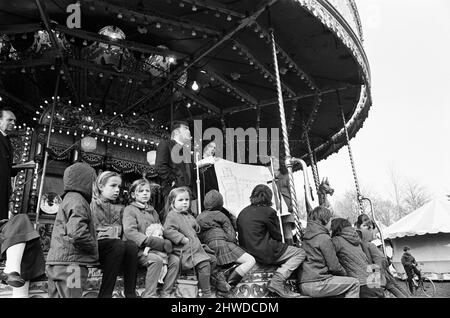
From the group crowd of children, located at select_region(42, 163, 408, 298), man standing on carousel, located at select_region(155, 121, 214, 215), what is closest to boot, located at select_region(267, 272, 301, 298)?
crowd of children, located at select_region(42, 163, 408, 298)

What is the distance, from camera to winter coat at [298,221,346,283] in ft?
13.1

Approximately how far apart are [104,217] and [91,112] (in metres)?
5.26

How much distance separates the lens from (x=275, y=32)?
273 inches

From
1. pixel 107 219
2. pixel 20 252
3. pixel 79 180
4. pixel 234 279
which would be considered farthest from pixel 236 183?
pixel 20 252

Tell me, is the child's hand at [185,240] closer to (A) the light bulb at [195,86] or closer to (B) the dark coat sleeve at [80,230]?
(B) the dark coat sleeve at [80,230]

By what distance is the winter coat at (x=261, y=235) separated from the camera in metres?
3.99

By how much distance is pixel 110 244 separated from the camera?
3.28 m

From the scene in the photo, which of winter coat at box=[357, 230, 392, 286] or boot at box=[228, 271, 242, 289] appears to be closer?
boot at box=[228, 271, 242, 289]

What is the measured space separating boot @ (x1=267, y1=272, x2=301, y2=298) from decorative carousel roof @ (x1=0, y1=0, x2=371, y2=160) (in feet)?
13.7

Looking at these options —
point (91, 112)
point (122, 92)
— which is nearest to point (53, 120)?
point (91, 112)

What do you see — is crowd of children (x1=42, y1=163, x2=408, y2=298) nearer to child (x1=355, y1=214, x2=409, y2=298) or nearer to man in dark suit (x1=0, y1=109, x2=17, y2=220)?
child (x1=355, y1=214, x2=409, y2=298)

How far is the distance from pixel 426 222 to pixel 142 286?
17619 millimetres

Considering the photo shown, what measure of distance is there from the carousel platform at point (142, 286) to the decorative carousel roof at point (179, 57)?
4153mm

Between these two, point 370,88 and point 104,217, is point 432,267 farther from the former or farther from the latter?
point 104,217
